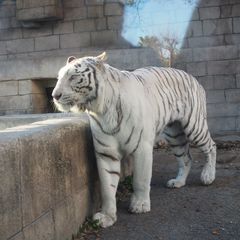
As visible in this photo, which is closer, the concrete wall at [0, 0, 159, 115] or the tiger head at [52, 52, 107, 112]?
the tiger head at [52, 52, 107, 112]

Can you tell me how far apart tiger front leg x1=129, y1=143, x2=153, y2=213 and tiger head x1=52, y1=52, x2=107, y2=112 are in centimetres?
62

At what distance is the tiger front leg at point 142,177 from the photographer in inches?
166

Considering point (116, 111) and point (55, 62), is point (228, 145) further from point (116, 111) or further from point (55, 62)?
point (116, 111)

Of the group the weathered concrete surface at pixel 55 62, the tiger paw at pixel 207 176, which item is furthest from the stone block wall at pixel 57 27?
the tiger paw at pixel 207 176

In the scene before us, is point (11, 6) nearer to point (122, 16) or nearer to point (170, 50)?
point (122, 16)

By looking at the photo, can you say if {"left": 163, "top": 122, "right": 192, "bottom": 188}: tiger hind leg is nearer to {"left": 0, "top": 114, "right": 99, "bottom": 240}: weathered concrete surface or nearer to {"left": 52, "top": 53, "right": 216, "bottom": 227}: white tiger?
{"left": 52, "top": 53, "right": 216, "bottom": 227}: white tiger

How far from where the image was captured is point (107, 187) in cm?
418

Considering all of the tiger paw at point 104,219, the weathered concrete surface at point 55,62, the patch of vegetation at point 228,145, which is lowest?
→ the tiger paw at point 104,219

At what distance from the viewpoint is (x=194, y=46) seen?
8.84 meters

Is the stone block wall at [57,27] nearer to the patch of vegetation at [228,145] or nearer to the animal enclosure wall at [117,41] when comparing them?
the animal enclosure wall at [117,41]

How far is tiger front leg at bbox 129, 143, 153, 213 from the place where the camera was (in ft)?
13.9

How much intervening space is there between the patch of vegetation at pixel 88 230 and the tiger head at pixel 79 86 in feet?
3.24

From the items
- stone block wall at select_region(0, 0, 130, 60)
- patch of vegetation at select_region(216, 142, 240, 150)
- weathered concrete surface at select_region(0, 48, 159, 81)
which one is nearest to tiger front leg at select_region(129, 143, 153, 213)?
patch of vegetation at select_region(216, 142, 240, 150)

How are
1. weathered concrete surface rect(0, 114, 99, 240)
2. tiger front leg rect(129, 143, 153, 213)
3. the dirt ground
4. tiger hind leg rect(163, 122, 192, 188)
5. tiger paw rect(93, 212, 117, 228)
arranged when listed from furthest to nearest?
tiger hind leg rect(163, 122, 192, 188) < tiger front leg rect(129, 143, 153, 213) < tiger paw rect(93, 212, 117, 228) < the dirt ground < weathered concrete surface rect(0, 114, 99, 240)
